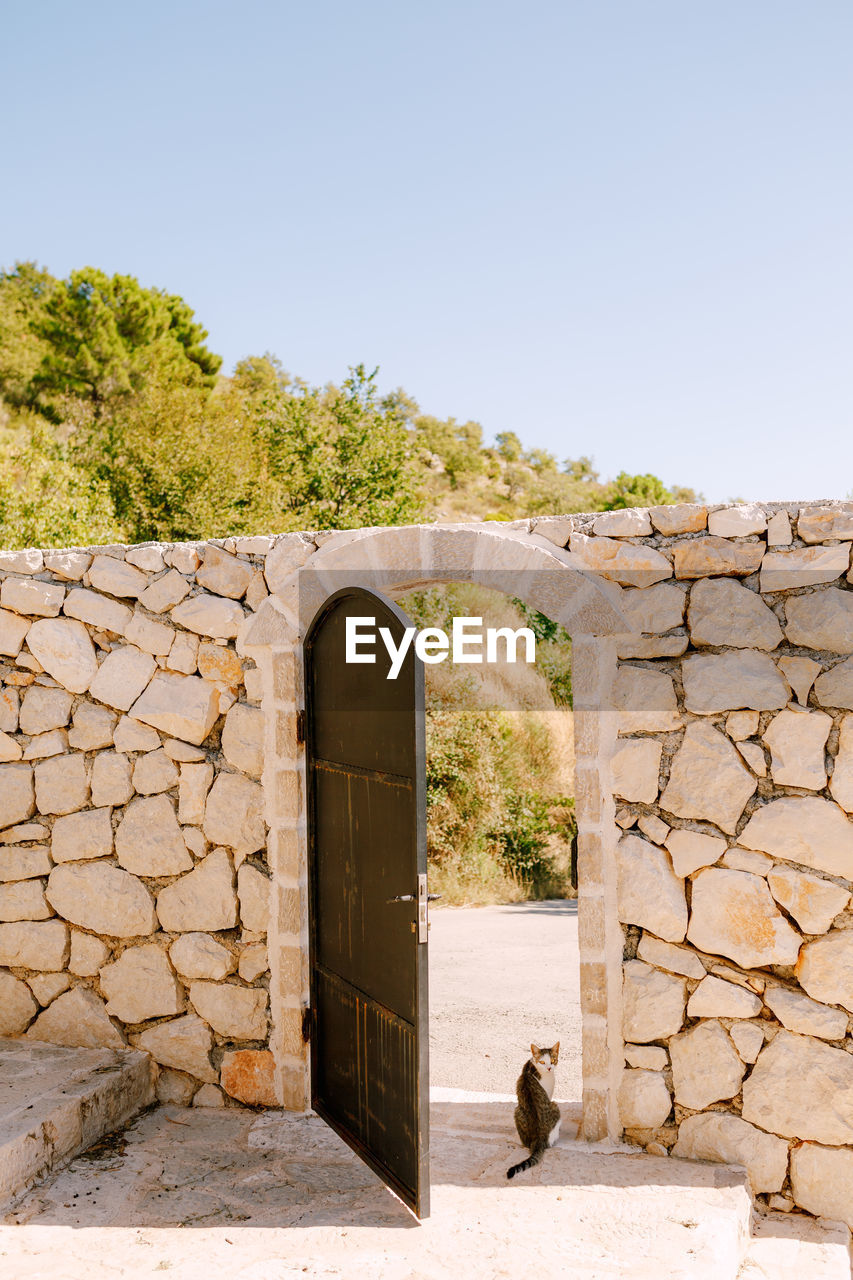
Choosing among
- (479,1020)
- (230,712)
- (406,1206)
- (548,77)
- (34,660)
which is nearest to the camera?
(406,1206)

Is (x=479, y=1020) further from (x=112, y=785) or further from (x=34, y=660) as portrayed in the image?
(x=34, y=660)

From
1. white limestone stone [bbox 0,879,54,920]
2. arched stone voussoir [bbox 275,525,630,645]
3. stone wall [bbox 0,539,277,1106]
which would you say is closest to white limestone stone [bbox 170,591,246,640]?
stone wall [bbox 0,539,277,1106]

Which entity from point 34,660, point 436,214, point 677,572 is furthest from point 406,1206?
point 436,214

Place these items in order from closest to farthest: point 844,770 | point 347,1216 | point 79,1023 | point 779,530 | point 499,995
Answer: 1. point 347,1216
2. point 844,770
3. point 779,530
4. point 79,1023
5. point 499,995

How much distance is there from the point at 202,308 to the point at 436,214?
12.7 metres

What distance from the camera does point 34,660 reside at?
14.1 ft

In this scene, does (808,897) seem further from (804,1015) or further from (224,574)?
(224,574)

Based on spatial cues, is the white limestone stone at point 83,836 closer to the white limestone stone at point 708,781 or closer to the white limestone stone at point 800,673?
the white limestone stone at point 708,781

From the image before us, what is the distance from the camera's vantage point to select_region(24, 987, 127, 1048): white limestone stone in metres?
4.20

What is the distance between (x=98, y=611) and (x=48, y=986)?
1867 millimetres

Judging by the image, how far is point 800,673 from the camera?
3277mm

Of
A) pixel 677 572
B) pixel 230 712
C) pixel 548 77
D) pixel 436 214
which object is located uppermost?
pixel 436 214

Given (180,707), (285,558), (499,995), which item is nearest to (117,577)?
(180,707)

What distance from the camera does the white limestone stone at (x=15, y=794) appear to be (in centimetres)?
430
